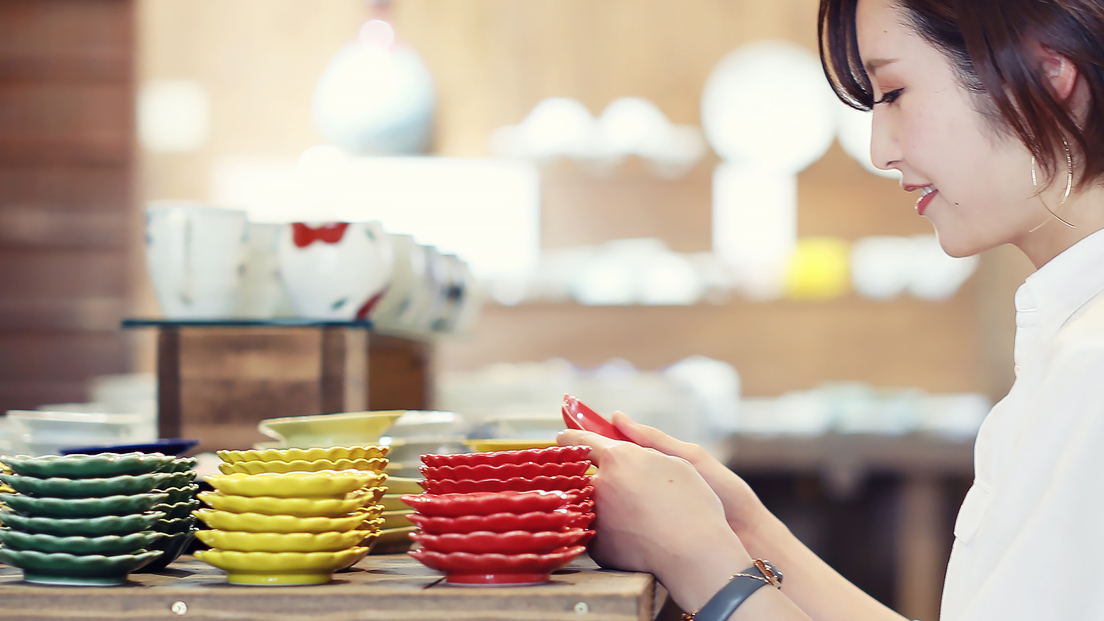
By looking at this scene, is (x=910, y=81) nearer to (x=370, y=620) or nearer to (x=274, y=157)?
(x=370, y=620)

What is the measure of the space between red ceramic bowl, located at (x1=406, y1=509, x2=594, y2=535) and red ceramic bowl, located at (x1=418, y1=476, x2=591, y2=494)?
5cm

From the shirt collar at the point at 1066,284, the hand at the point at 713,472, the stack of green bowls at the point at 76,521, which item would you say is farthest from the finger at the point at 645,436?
the stack of green bowls at the point at 76,521

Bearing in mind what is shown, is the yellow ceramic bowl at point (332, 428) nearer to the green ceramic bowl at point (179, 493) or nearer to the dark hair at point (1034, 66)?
the green ceramic bowl at point (179, 493)

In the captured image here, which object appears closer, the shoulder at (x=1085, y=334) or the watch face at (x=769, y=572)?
the shoulder at (x=1085, y=334)

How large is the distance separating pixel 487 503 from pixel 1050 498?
0.39 m

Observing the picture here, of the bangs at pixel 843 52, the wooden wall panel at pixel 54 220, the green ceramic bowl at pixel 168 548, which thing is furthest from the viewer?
the wooden wall panel at pixel 54 220

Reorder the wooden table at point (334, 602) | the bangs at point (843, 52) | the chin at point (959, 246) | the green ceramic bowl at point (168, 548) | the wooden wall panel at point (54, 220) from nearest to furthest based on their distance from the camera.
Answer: the wooden table at point (334, 602) → the green ceramic bowl at point (168, 548) → the chin at point (959, 246) → the bangs at point (843, 52) → the wooden wall panel at point (54, 220)

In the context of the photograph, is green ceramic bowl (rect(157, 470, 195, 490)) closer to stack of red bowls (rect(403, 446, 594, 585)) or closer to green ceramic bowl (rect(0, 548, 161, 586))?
green ceramic bowl (rect(0, 548, 161, 586))

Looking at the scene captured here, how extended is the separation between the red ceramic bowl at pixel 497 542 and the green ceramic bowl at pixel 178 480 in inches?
8.2

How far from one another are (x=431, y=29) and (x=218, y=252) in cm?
334

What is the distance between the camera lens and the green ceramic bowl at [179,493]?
82 centimetres

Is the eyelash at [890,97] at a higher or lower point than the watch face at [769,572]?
higher

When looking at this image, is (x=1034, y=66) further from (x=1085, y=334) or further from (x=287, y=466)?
(x=287, y=466)

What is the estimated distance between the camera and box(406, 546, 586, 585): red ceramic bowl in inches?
28.5
